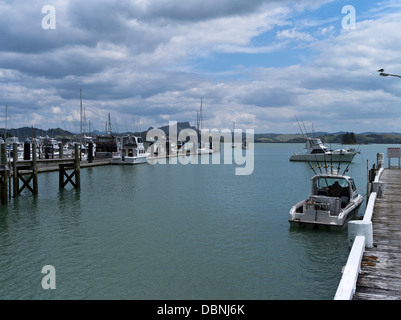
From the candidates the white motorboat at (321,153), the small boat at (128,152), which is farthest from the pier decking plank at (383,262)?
the white motorboat at (321,153)

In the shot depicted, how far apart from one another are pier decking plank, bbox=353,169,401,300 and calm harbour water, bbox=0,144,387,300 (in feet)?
7.05

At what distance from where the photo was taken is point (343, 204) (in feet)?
68.6

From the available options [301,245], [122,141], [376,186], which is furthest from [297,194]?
[122,141]

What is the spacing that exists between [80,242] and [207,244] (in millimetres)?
6185

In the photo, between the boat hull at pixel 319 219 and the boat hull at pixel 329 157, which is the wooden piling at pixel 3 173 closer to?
the boat hull at pixel 319 219

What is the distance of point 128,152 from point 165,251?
191ft

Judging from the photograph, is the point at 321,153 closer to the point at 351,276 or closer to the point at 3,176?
the point at 3,176

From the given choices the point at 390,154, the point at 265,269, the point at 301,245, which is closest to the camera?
the point at 265,269

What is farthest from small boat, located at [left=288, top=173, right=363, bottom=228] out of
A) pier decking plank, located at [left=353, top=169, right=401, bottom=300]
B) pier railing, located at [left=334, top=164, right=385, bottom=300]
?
pier railing, located at [left=334, top=164, right=385, bottom=300]

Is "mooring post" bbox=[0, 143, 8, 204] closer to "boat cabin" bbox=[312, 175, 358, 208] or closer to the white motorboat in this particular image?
"boat cabin" bbox=[312, 175, 358, 208]

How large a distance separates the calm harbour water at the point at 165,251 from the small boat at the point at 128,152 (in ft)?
128

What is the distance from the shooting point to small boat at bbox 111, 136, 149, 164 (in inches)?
2709

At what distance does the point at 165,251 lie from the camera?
16344mm
